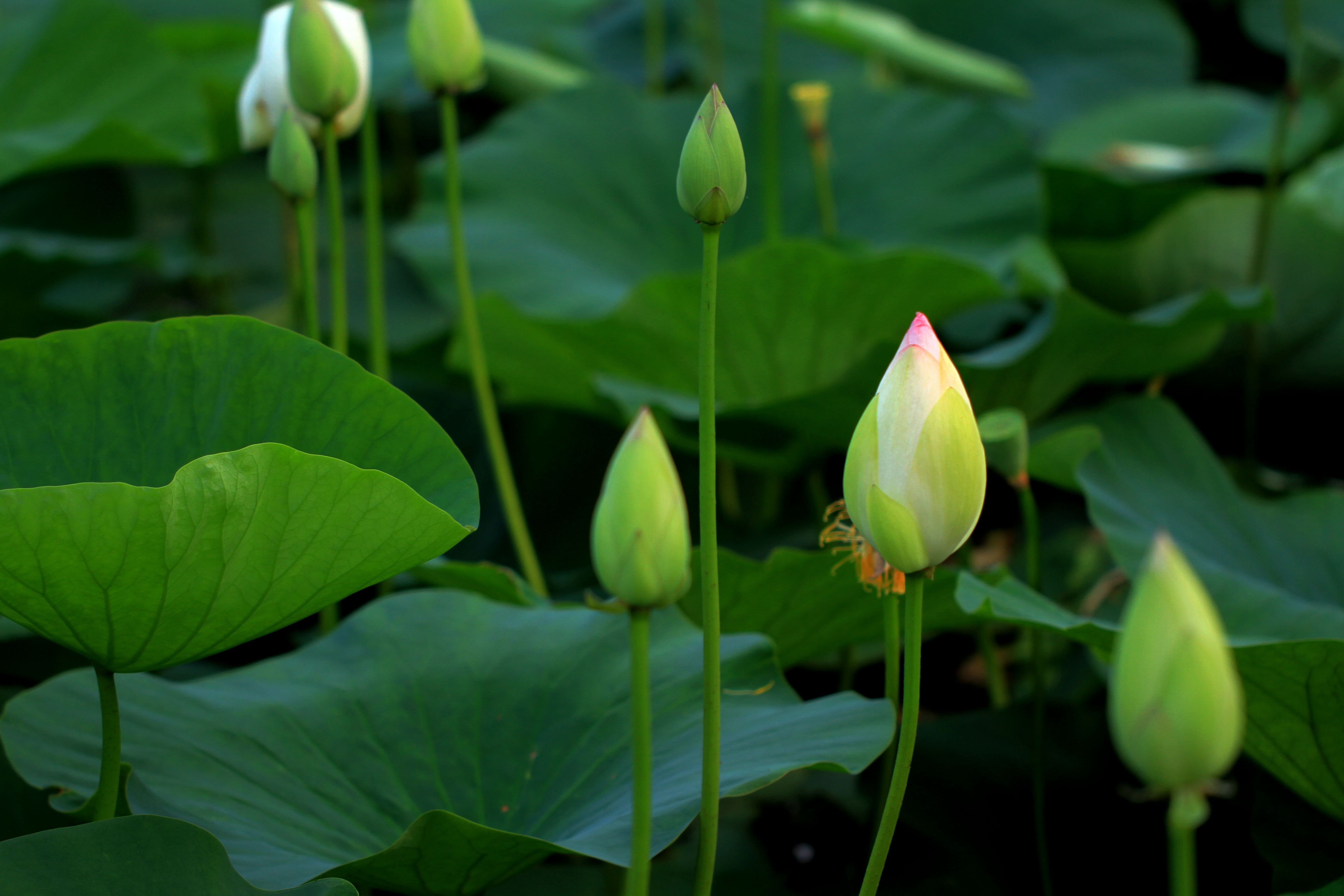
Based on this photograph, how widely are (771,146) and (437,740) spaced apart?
36.3 inches

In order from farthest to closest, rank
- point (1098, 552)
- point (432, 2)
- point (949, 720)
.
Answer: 1. point (1098, 552)
2. point (949, 720)
3. point (432, 2)

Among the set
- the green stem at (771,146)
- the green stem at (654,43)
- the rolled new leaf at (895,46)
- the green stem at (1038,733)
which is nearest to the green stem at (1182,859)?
the green stem at (1038,733)

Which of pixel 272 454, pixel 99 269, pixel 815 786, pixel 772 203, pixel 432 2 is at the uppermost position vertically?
pixel 432 2

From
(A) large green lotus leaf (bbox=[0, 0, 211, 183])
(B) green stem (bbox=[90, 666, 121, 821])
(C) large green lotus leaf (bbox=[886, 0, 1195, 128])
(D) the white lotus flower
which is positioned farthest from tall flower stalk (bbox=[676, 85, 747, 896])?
(C) large green lotus leaf (bbox=[886, 0, 1195, 128])

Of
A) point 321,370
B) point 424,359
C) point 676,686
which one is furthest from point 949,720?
point 424,359

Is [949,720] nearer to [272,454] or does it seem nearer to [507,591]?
[507,591]

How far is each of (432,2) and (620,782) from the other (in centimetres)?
55

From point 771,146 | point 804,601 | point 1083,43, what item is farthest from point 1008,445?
point 1083,43

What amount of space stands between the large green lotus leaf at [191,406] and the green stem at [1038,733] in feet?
1.42

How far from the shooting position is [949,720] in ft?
3.37

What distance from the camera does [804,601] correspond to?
0.86 meters

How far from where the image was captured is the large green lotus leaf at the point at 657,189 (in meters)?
1.61

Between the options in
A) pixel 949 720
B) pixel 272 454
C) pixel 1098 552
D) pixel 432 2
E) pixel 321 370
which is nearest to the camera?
pixel 272 454

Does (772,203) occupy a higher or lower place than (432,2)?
lower
